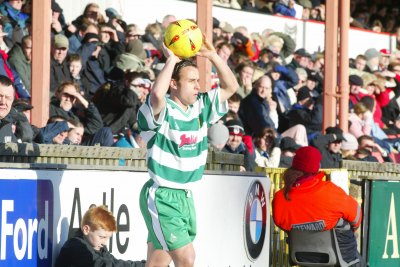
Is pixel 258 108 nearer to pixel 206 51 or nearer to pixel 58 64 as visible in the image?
pixel 58 64

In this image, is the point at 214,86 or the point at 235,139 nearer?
the point at 235,139

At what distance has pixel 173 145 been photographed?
858cm

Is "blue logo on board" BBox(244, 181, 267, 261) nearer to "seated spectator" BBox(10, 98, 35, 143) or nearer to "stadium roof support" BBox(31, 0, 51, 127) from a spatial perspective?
"seated spectator" BBox(10, 98, 35, 143)

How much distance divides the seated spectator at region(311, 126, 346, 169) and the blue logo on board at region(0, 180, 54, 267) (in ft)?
21.3

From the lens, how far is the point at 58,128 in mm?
11070

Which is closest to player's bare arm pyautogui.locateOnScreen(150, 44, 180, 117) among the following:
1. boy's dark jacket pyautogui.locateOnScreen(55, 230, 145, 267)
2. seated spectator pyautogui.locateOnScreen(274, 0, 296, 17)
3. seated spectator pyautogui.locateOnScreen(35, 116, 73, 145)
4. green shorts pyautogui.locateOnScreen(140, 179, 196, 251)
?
green shorts pyautogui.locateOnScreen(140, 179, 196, 251)

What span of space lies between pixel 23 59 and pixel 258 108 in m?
3.57

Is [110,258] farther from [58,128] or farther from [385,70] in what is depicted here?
[385,70]

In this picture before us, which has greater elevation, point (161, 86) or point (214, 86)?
point (214, 86)

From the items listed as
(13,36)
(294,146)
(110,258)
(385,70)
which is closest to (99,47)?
(13,36)

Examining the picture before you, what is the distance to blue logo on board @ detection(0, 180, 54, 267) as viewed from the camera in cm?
826

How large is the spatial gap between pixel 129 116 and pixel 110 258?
A: 14.9ft

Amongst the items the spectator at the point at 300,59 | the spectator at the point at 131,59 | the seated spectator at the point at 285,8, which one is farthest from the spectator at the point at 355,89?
the spectator at the point at 131,59

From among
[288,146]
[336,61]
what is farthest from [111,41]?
[336,61]
